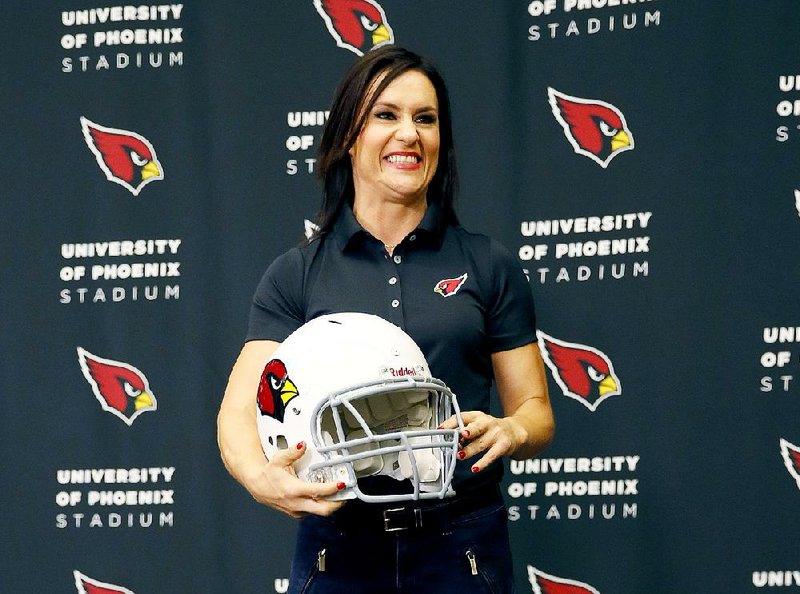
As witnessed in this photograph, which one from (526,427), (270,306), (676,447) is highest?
(270,306)

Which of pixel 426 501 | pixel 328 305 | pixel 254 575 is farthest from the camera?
pixel 254 575

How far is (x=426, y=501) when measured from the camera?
1609 mm

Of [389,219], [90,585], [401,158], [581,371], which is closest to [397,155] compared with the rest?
[401,158]

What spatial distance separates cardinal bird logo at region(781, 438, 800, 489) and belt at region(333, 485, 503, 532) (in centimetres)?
139

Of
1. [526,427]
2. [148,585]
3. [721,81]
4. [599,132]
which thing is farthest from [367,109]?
[148,585]

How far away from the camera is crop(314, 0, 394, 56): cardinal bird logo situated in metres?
2.89

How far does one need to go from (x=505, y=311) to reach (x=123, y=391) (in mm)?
1643

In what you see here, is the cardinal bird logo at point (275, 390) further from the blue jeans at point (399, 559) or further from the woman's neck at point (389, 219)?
the woman's neck at point (389, 219)

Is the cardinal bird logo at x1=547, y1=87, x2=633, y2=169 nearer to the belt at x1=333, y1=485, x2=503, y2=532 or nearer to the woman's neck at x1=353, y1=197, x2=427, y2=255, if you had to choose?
the woman's neck at x1=353, y1=197, x2=427, y2=255

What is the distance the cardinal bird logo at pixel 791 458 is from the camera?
8.66 feet

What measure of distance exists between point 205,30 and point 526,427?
1.93 metres

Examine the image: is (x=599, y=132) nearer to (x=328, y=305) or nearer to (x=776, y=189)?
(x=776, y=189)

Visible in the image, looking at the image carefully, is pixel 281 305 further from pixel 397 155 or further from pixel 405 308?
pixel 397 155

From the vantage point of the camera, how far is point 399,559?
1596 millimetres
